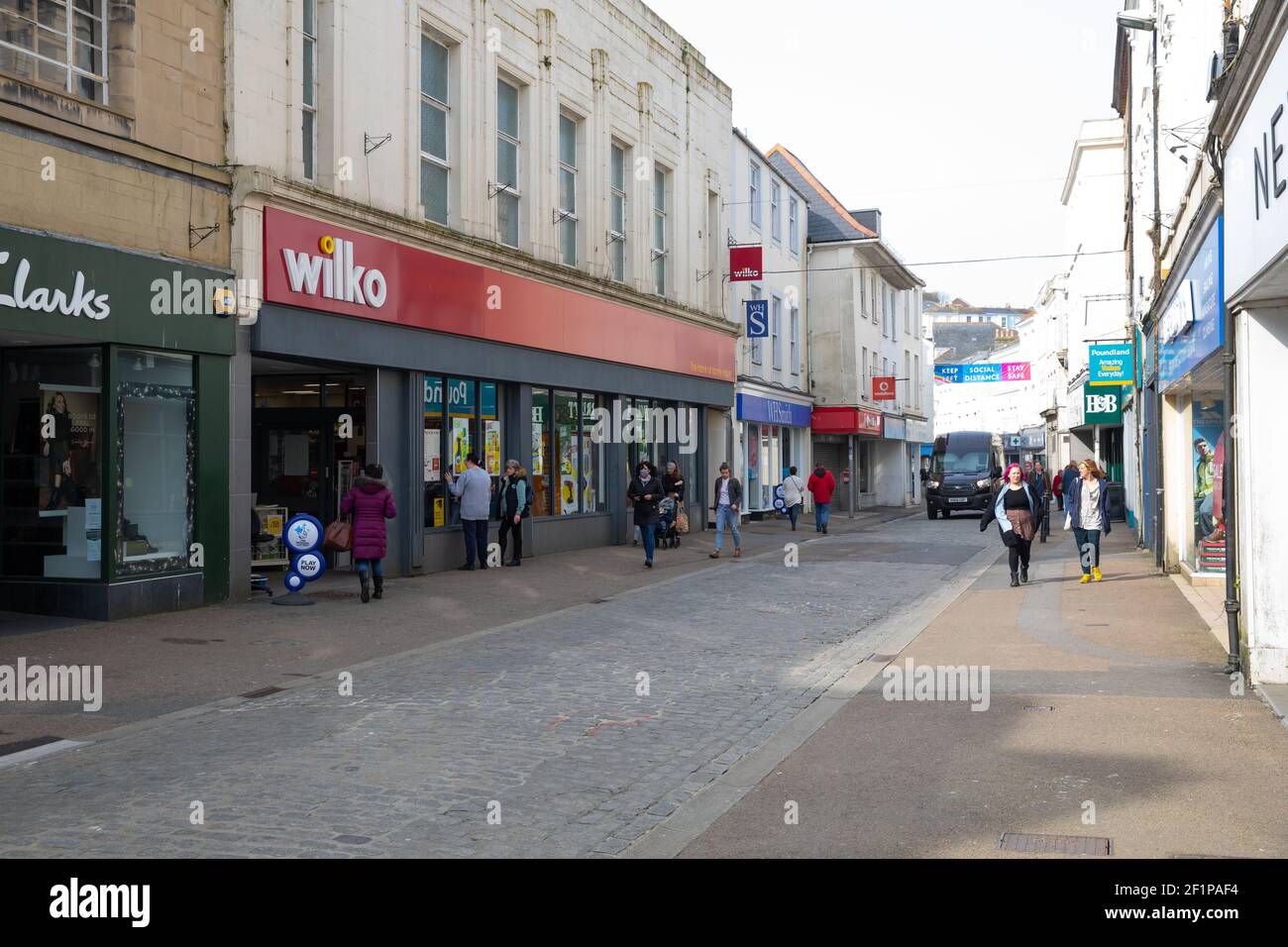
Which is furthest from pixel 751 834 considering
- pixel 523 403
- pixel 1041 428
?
pixel 1041 428

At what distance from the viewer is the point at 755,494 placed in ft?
116

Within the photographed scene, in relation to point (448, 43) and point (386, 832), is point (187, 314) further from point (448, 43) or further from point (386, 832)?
point (386, 832)

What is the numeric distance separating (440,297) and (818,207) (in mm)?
30189

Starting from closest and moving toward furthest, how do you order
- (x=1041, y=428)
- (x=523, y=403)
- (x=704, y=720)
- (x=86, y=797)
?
(x=86, y=797)
(x=704, y=720)
(x=523, y=403)
(x=1041, y=428)

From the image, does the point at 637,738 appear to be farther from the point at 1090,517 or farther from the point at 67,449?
the point at 1090,517

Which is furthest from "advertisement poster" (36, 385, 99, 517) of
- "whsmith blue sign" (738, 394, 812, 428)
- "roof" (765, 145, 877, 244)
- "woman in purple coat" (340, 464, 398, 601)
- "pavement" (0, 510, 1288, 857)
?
"roof" (765, 145, 877, 244)

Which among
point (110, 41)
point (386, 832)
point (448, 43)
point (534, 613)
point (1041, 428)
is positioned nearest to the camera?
point (386, 832)

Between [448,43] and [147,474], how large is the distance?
9.35m

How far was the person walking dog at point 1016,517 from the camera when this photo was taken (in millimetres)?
16672

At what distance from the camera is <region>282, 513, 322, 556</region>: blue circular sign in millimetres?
14102

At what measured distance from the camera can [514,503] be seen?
19391 millimetres

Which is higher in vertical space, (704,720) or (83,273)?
(83,273)

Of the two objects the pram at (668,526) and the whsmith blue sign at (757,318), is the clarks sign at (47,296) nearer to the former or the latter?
the pram at (668,526)

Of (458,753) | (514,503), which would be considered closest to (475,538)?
(514,503)
